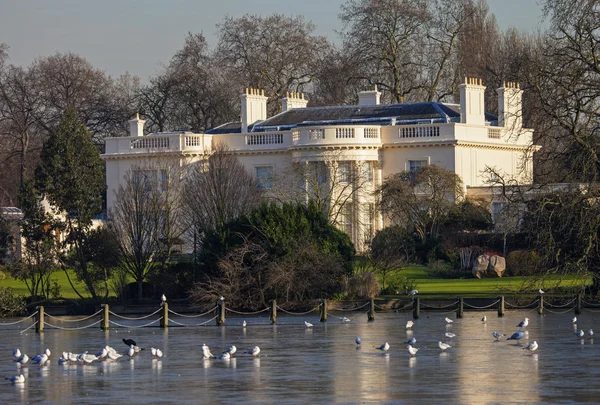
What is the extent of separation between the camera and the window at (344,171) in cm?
7069

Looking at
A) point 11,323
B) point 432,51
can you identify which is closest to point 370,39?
point 432,51

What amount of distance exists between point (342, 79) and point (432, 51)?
6.60m

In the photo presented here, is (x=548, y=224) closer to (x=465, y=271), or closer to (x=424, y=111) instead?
(x=465, y=271)

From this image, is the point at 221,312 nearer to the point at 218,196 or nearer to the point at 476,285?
the point at 476,285

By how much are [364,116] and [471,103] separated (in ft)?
22.3

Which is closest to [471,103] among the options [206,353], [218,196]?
[218,196]

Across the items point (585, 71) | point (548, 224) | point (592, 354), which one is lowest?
point (592, 354)

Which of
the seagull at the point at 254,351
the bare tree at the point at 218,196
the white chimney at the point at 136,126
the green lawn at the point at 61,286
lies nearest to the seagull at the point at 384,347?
the seagull at the point at 254,351

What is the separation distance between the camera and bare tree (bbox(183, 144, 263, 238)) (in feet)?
190

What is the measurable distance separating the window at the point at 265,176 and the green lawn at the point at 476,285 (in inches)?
697

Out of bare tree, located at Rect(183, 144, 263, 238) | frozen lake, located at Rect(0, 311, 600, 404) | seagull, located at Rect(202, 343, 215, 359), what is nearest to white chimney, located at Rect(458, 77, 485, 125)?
bare tree, located at Rect(183, 144, 263, 238)

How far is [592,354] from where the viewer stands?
29094mm

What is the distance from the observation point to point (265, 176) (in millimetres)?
75812

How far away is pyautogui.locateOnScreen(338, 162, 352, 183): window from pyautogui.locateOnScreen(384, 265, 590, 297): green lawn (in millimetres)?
13146
